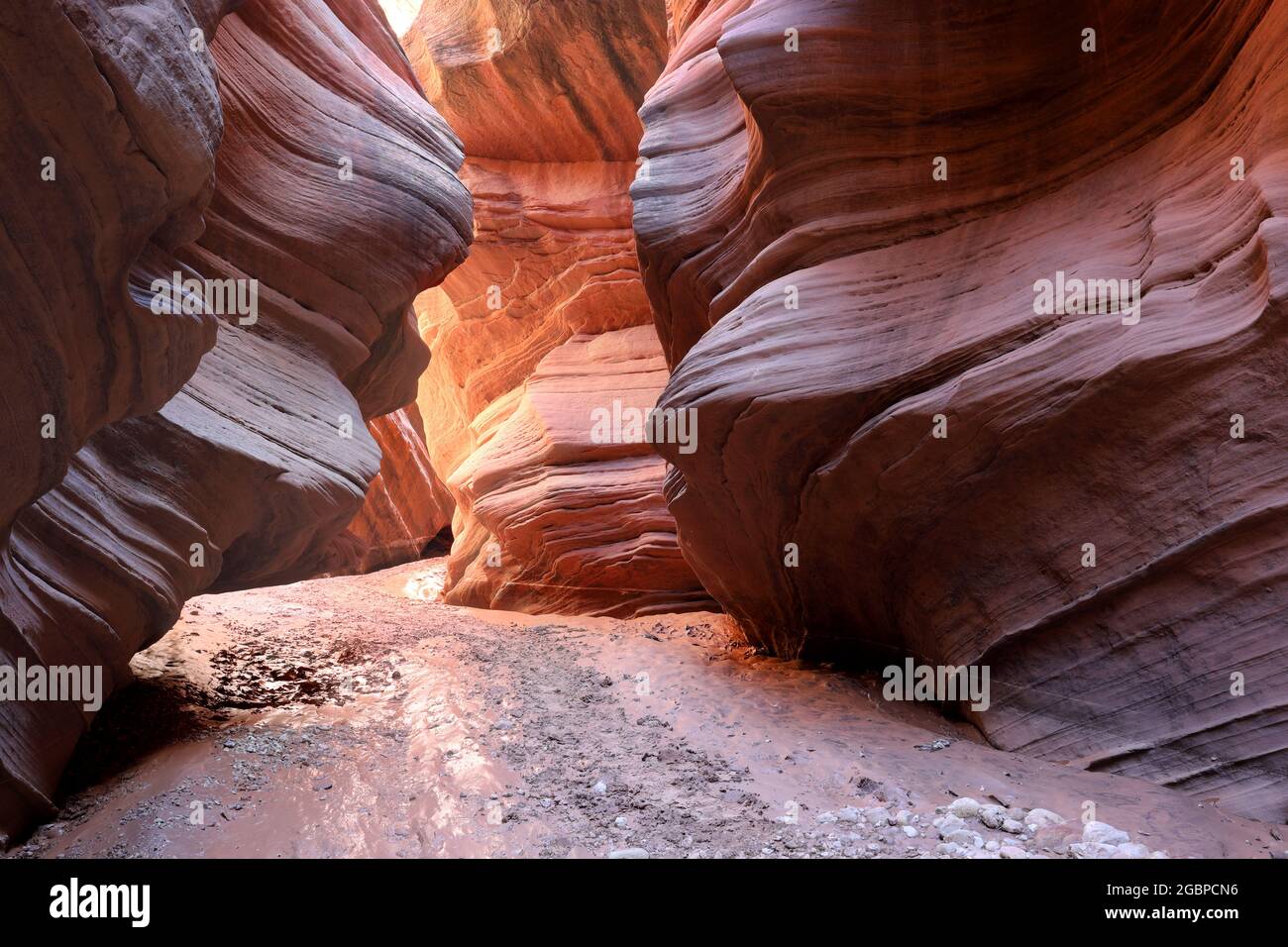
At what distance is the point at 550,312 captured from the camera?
46.6 ft

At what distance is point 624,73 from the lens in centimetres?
1349

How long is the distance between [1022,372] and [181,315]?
13.6ft

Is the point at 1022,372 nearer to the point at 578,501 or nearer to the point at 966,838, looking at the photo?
the point at 966,838

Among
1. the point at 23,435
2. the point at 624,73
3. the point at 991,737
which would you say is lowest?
the point at 991,737

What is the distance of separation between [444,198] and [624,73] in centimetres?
665

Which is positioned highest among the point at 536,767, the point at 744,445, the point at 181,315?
the point at 181,315

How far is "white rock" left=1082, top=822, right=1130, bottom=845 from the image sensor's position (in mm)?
3455

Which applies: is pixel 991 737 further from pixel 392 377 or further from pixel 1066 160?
pixel 392 377

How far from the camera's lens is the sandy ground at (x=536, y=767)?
12.3 feet

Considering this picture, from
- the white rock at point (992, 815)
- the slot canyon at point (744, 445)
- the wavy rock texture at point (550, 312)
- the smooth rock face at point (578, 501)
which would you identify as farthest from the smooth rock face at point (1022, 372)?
the wavy rock texture at point (550, 312)

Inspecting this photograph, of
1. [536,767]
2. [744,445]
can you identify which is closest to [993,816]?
[536,767]

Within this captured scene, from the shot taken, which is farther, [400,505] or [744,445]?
[400,505]

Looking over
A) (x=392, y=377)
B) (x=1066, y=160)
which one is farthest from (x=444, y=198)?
(x=1066, y=160)

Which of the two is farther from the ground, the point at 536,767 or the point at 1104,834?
the point at 536,767
